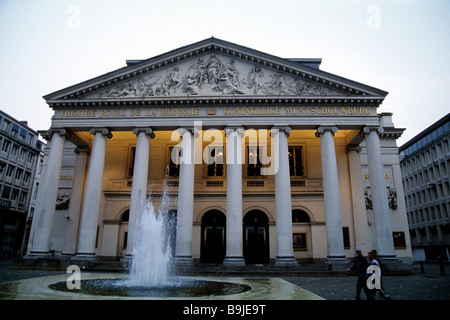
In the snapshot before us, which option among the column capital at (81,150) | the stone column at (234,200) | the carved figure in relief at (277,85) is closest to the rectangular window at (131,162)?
the column capital at (81,150)

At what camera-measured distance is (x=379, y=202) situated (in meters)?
20.6

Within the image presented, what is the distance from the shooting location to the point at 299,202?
2542 centimetres

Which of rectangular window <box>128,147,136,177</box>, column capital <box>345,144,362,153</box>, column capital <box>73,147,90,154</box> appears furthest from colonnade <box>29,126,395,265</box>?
rectangular window <box>128,147,136,177</box>

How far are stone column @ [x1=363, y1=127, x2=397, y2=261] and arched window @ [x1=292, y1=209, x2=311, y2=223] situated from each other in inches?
229

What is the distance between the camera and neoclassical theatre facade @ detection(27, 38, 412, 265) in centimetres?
2078

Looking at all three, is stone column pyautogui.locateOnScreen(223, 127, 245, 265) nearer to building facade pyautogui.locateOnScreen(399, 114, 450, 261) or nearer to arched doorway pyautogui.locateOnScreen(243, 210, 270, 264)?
arched doorway pyautogui.locateOnScreen(243, 210, 270, 264)

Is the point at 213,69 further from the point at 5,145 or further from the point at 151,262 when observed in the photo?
the point at 5,145

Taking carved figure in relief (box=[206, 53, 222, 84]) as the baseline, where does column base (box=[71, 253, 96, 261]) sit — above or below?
below

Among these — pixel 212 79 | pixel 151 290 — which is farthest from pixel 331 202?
pixel 151 290

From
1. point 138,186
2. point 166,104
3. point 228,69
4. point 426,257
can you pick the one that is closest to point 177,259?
point 138,186

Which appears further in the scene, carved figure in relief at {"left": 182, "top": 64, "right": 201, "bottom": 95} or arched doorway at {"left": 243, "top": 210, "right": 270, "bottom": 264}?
arched doorway at {"left": 243, "top": 210, "right": 270, "bottom": 264}

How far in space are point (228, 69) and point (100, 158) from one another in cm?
1116

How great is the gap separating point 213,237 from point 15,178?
34.7 metres

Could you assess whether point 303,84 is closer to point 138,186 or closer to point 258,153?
point 258,153
